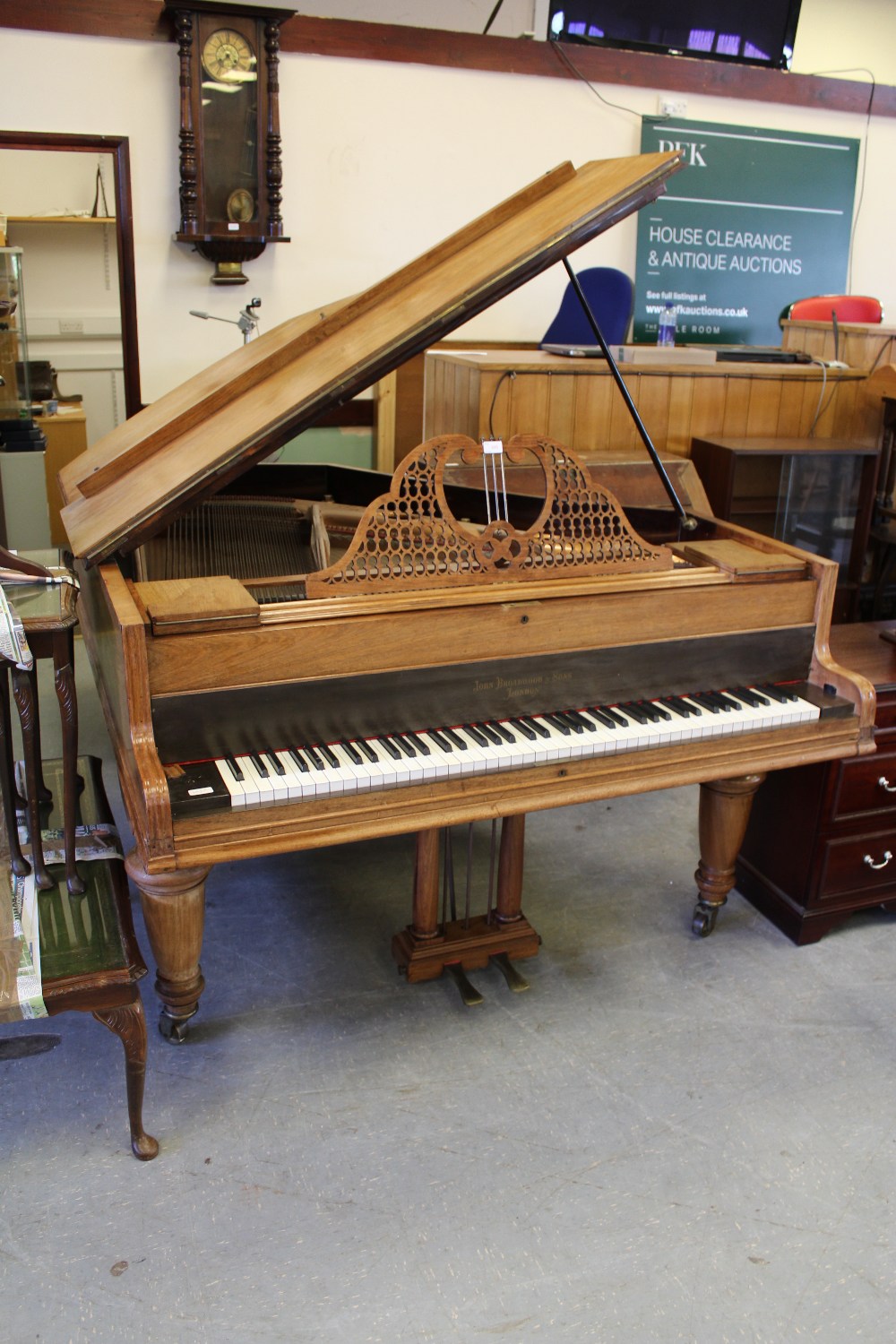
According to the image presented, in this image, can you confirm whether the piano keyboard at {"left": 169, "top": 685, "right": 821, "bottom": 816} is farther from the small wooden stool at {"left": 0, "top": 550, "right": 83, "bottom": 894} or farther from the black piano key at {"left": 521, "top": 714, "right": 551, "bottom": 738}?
the small wooden stool at {"left": 0, "top": 550, "right": 83, "bottom": 894}

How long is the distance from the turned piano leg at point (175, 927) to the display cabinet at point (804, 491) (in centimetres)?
294

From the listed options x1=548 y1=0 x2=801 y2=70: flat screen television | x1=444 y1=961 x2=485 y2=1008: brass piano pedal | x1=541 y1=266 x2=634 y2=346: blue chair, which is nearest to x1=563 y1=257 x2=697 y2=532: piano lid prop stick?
x1=444 y1=961 x2=485 y2=1008: brass piano pedal

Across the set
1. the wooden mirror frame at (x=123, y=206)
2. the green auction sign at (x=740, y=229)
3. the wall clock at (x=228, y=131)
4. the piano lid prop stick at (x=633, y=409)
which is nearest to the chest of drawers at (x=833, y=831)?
the piano lid prop stick at (x=633, y=409)

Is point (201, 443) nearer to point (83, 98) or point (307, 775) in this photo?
point (307, 775)

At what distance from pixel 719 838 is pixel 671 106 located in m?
4.93

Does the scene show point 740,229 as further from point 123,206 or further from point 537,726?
point 537,726

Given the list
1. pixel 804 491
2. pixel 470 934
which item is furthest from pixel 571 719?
pixel 804 491

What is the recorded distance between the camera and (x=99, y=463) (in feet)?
10.5

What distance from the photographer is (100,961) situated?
201cm

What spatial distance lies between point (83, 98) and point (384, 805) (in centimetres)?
445

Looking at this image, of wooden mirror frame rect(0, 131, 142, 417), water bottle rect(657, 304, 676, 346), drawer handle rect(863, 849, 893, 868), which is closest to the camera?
drawer handle rect(863, 849, 893, 868)

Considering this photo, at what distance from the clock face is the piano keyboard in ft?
13.6

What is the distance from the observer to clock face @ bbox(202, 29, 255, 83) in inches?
201

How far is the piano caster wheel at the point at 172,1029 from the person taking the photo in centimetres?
242
